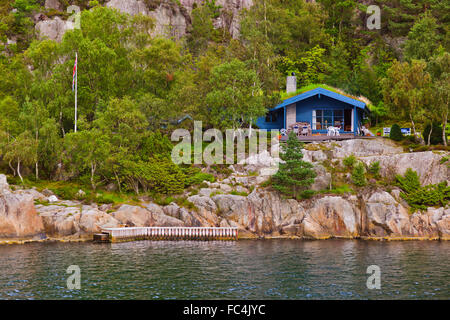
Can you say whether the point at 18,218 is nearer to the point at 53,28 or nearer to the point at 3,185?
the point at 3,185

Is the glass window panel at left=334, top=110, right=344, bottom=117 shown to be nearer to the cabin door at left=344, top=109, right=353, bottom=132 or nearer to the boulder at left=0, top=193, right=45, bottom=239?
the cabin door at left=344, top=109, right=353, bottom=132

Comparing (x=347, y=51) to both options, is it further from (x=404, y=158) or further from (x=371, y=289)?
(x=371, y=289)

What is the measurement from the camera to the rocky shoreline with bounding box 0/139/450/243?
148ft

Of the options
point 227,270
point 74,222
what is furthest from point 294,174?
point 74,222

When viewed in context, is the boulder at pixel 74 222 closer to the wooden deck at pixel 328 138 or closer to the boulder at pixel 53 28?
the wooden deck at pixel 328 138

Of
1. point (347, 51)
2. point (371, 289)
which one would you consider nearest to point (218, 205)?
point (371, 289)

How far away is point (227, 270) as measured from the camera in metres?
32.0

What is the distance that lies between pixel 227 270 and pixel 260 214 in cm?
1657

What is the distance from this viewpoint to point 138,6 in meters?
90.8

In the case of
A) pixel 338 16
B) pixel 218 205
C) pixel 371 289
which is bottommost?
pixel 371 289

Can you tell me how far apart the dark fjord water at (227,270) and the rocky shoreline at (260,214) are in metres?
2.75

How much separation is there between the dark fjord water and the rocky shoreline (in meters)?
2.75

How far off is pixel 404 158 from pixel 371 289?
2627 centimetres

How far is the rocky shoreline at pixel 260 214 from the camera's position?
4500 cm
